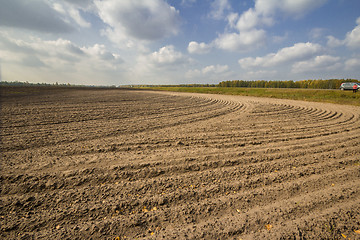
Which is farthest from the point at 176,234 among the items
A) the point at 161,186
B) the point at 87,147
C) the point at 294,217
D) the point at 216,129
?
the point at 216,129

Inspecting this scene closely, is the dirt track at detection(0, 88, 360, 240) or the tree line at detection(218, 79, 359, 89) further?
the tree line at detection(218, 79, 359, 89)

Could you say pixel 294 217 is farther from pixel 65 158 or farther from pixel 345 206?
pixel 65 158

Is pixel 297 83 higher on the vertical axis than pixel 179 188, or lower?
higher

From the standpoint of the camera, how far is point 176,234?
2236mm

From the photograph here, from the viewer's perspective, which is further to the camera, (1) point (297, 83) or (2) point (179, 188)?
(1) point (297, 83)

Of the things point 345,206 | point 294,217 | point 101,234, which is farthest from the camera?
point 345,206

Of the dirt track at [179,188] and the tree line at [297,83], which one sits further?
the tree line at [297,83]

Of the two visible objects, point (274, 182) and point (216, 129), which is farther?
point (216, 129)

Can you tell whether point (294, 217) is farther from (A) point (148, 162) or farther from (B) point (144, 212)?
(A) point (148, 162)

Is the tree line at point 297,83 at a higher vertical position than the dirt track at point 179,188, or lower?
higher

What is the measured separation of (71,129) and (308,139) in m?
10.2

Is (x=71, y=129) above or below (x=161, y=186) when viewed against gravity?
above

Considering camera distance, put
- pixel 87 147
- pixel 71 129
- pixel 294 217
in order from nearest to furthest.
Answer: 1. pixel 294 217
2. pixel 87 147
3. pixel 71 129

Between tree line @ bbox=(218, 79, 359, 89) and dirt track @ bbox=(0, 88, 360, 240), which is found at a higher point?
tree line @ bbox=(218, 79, 359, 89)
